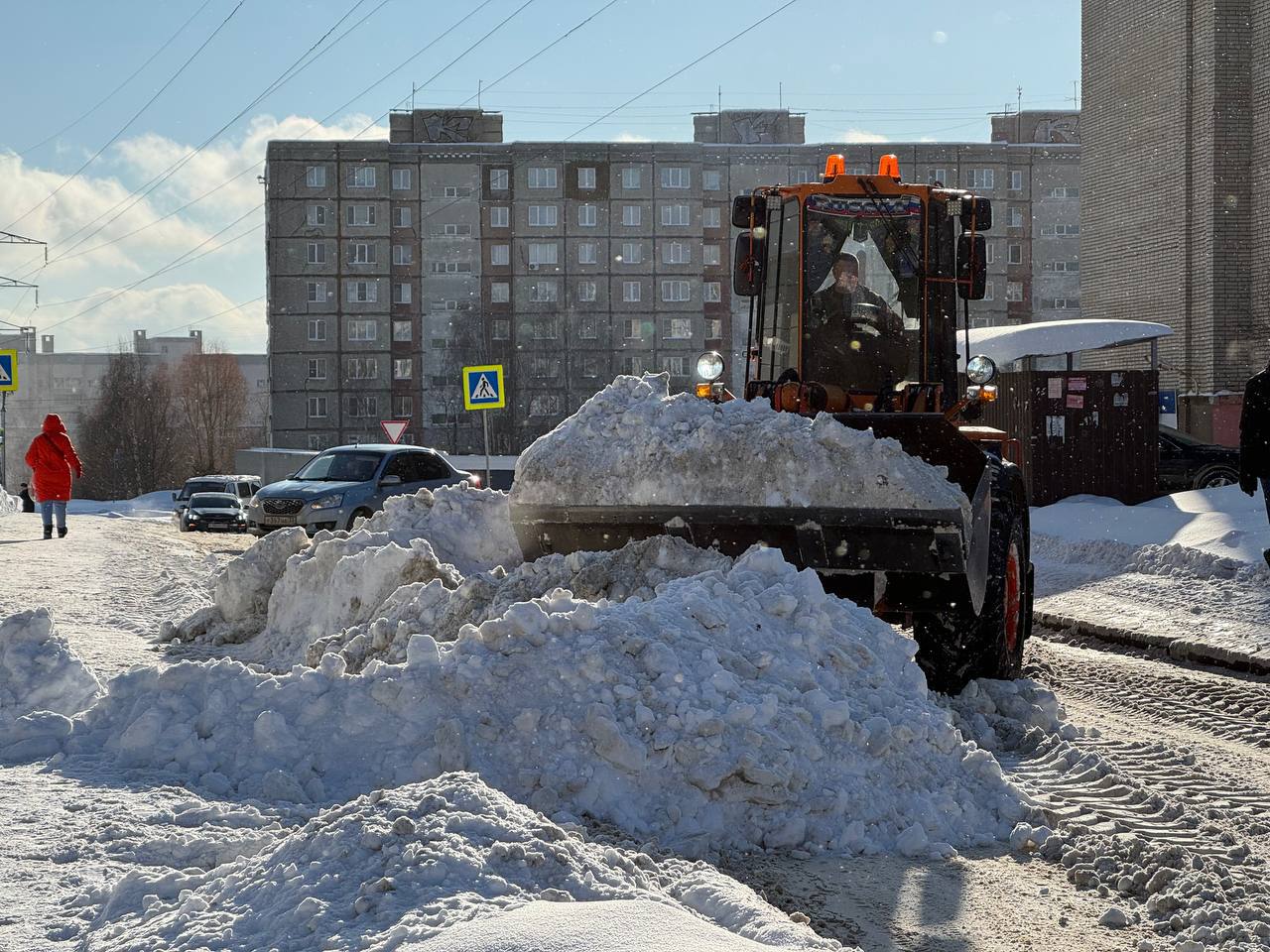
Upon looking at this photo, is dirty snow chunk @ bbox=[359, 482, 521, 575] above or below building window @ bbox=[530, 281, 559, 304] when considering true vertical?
below

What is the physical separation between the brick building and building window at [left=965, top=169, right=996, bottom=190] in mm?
38057

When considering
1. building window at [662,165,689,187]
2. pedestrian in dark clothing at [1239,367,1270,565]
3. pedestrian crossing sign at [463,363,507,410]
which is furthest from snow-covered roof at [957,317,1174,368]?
building window at [662,165,689,187]

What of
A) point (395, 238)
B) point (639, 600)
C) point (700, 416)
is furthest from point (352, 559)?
point (395, 238)

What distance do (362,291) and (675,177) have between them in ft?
57.3

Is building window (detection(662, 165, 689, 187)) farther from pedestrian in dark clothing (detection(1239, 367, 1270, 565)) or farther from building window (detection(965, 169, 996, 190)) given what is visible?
pedestrian in dark clothing (detection(1239, 367, 1270, 565))

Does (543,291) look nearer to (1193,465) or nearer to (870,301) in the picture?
(1193,465)

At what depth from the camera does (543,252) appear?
241 feet

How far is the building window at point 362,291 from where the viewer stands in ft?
241

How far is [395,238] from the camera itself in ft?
240

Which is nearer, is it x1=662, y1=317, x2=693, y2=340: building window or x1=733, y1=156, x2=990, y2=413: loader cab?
x1=733, y1=156, x2=990, y2=413: loader cab

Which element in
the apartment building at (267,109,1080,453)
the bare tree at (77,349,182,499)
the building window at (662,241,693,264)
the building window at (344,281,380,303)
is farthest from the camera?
the bare tree at (77,349,182,499)

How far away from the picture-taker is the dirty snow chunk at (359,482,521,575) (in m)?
9.78

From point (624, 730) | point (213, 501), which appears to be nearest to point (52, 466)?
point (213, 501)

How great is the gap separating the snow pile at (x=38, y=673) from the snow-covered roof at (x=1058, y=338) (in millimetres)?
17727
